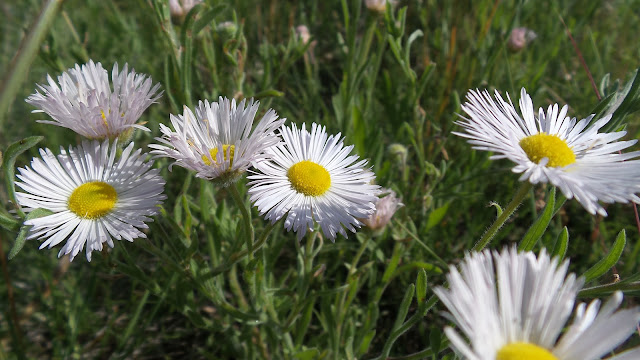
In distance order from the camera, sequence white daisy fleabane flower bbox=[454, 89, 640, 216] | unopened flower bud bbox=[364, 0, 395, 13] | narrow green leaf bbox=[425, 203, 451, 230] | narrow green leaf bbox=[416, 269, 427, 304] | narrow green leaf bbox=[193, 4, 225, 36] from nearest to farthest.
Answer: white daisy fleabane flower bbox=[454, 89, 640, 216] < narrow green leaf bbox=[416, 269, 427, 304] < narrow green leaf bbox=[193, 4, 225, 36] < narrow green leaf bbox=[425, 203, 451, 230] < unopened flower bud bbox=[364, 0, 395, 13]

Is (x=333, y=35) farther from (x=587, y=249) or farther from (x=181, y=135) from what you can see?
(x=181, y=135)

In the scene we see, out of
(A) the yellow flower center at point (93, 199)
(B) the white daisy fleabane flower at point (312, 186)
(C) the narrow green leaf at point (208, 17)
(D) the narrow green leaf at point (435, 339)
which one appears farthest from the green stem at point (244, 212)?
(C) the narrow green leaf at point (208, 17)

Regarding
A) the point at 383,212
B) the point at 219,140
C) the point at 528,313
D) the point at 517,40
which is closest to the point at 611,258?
the point at 528,313

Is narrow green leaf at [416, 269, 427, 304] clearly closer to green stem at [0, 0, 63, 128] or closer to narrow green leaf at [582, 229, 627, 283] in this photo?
narrow green leaf at [582, 229, 627, 283]

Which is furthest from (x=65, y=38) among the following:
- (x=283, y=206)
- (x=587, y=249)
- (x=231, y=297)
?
(x=587, y=249)

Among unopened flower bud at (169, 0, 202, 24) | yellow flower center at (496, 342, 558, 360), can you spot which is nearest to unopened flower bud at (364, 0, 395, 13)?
unopened flower bud at (169, 0, 202, 24)

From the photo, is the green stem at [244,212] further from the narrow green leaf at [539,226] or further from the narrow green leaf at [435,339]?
the narrow green leaf at [539,226]

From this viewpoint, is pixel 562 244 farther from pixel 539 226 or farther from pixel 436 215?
pixel 436 215

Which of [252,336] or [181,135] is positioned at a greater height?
[181,135]
